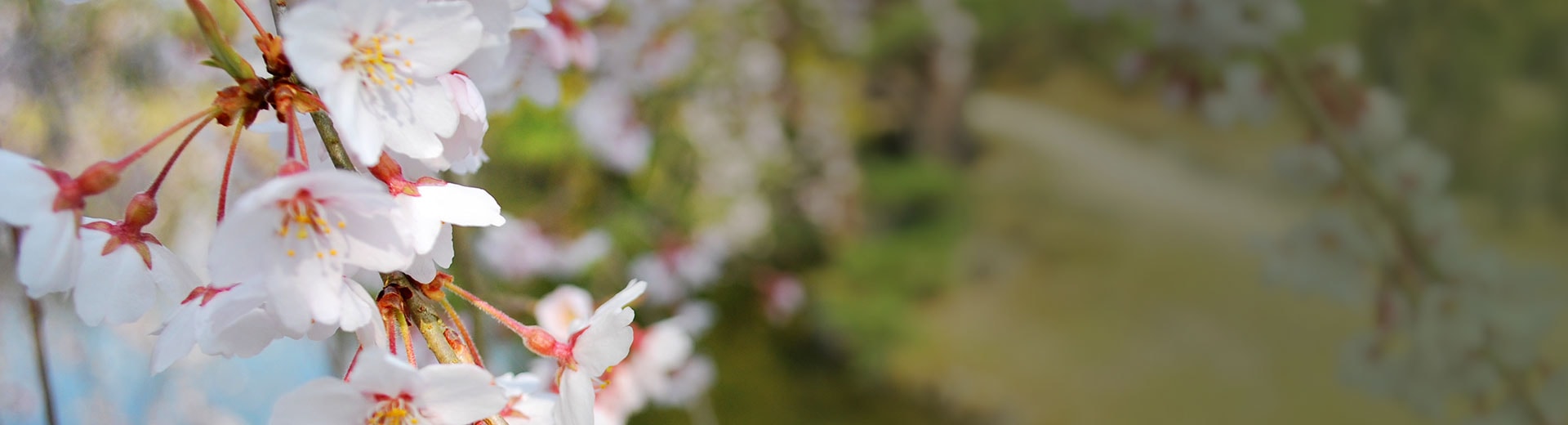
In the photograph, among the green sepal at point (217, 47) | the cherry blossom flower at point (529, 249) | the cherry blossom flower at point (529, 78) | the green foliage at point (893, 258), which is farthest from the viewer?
the green foliage at point (893, 258)

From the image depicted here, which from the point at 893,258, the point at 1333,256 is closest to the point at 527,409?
the point at 1333,256

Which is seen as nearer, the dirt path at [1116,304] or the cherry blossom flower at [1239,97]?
the cherry blossom flower at [1239,97]

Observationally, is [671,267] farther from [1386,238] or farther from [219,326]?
[219,326]

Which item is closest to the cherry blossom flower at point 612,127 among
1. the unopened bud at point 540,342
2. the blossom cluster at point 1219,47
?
the blossom cluster at point 1219,47

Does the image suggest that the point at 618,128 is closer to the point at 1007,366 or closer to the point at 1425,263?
the point at 1425,263

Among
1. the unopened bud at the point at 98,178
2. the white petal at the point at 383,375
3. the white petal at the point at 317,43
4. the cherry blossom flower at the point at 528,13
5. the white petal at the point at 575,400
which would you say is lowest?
the white petal at the point at 383,375

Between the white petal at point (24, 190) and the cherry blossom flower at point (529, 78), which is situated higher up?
the cherry blossom flower at point (529, 78)

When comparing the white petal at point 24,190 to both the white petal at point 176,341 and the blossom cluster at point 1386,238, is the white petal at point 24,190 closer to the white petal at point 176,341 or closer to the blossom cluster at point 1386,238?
the white petal at point 176,341
